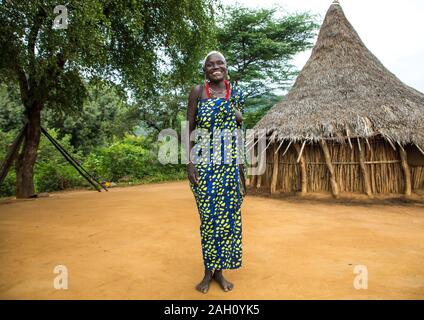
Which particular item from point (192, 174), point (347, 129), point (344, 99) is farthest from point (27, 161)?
point (344, 99)

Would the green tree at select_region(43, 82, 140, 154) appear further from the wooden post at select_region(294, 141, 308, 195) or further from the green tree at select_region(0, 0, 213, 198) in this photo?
the wooden post at select_region(294, 141, 308, 195)

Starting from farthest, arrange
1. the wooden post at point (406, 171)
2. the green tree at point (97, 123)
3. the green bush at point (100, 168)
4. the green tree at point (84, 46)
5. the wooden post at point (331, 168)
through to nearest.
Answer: the green tree at point (97, 123)
the green bush at point (100, 168)
the wooden post at point (331, 168)
the wooden post at point (406, 171)
the green tree at point (84, 46)

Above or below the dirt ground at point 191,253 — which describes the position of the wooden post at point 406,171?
above

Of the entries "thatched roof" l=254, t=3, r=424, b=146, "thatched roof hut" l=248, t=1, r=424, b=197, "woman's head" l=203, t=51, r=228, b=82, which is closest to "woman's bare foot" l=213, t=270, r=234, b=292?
"woman's head" l=203, t=51, r=228, b=82

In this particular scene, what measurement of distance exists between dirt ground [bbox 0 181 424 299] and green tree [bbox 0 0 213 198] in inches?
113

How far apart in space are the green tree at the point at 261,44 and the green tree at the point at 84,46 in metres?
6.94

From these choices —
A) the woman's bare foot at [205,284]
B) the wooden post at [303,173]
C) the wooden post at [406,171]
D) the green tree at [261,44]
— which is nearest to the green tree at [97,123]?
the green tree at [261,44]

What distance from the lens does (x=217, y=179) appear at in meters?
2.63

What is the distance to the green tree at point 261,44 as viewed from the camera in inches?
587

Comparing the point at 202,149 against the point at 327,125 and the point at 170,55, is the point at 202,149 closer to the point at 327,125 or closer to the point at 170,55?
the point at 327,125

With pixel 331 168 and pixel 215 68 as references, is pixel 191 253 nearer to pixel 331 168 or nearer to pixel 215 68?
pixel 215 68

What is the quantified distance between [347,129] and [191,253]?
534cm

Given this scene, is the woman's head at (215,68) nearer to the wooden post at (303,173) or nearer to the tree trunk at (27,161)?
the wooden post at (303,173)
